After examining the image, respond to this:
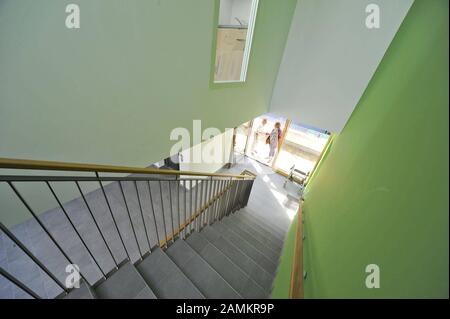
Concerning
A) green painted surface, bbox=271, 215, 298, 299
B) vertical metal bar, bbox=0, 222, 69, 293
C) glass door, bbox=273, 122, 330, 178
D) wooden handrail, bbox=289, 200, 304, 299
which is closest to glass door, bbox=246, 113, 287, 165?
glass door, bbox=273, 122, 330, 178

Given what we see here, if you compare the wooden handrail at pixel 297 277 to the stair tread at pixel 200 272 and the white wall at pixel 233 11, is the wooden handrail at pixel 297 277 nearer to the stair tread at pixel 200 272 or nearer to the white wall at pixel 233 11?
the stair tread at pixel 200 272

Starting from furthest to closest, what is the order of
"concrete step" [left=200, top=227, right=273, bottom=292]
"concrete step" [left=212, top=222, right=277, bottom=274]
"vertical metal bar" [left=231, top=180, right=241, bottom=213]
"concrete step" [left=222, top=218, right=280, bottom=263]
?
"vertical metal bar" [left=231, top=180, right=241, bottom=213] < "concrete step" [left=222, top=218, right=280, bottom=263] < "concrete step" [left=212, top=222, right=277, bottom=274] < "concrete step" [left=200, top=227, right=273, bottom=292]

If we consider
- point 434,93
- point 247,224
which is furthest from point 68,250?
point 434,93

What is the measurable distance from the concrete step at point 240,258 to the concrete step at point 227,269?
0.31 feet

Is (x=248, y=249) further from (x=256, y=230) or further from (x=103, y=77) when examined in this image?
(x=103, y=77)

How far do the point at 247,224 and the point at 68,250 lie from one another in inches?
129

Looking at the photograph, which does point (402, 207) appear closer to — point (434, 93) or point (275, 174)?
point (434, 93)

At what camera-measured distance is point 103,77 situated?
136 cm

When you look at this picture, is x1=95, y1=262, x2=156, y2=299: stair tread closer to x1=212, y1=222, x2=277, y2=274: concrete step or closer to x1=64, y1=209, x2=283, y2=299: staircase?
x1=64, y1=209, x2=283, y2=299: staircase

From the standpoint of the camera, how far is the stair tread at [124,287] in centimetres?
135

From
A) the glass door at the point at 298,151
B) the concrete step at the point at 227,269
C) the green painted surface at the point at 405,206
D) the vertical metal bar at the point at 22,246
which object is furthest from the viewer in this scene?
the glass door at the point at 298,151

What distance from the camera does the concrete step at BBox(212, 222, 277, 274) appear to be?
239 centimetres

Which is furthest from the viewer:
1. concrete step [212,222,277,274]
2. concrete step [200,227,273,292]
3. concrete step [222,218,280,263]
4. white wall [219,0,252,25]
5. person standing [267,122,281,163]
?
person standing [267,122,281,163]

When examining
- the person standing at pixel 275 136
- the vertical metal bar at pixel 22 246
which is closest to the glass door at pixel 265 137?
the person standing at pixel 275 136
